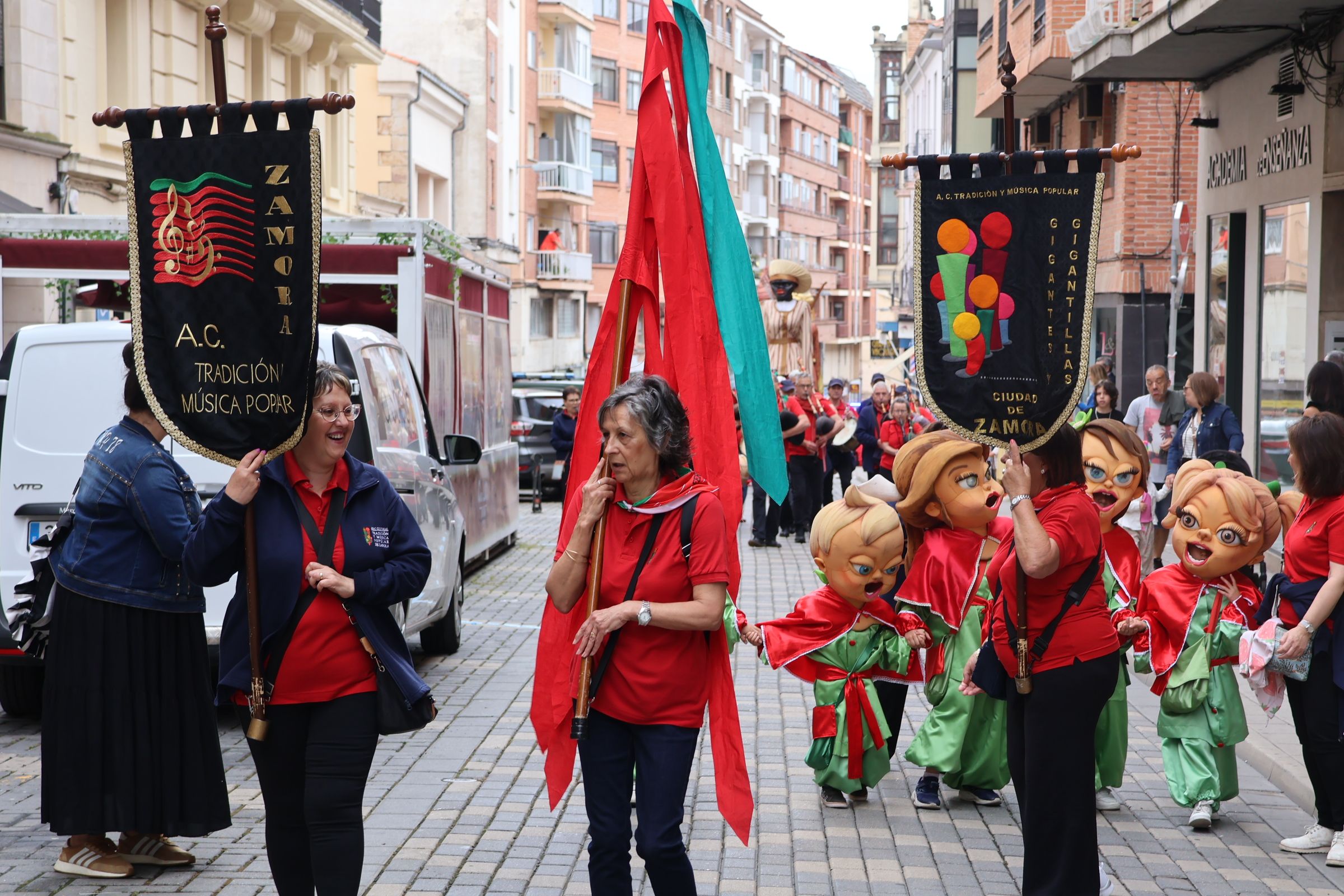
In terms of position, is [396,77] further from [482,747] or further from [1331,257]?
[482,747]

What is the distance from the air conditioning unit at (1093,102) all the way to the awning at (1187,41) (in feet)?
18.5

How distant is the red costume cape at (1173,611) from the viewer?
7.00m

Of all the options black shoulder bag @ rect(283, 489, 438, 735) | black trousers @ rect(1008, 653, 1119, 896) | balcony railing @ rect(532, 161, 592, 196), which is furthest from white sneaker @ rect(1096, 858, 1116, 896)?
balcony railing @ rect(532, 161, 592, 196)

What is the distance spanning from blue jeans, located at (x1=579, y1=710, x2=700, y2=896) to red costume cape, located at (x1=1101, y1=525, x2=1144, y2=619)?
11.7 feet

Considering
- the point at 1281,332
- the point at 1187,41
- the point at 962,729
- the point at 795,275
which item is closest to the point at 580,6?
the point at 795,275

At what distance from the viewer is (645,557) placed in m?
4.59

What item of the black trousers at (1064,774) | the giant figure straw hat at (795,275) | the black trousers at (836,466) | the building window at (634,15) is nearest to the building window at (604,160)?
the building window at (634,15)

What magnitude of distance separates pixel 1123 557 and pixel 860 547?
4.64ft

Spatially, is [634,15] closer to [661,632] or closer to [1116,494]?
[1116,494]

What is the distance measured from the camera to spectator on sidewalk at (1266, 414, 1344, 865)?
630 centimetres

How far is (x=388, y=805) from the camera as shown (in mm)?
7016

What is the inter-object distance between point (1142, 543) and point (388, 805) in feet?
23.4

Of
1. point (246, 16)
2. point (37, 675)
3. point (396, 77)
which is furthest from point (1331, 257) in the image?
point (396, 77)

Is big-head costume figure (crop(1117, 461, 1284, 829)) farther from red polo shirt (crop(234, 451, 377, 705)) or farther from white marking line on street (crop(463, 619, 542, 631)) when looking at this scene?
white marking line on street (crop(463, 619, 542, 631))
